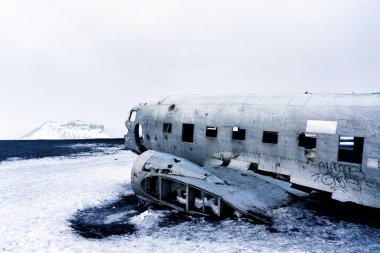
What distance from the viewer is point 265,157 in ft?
43.9

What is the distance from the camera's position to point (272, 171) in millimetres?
13188

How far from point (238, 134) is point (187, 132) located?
3412 millimetres

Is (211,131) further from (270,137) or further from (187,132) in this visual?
(270,137)

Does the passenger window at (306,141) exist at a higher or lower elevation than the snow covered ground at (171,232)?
higher

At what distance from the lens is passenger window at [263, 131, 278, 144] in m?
13.0

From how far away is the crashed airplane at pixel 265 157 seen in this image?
11.0 m

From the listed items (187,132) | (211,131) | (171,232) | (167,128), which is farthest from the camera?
(167,128)

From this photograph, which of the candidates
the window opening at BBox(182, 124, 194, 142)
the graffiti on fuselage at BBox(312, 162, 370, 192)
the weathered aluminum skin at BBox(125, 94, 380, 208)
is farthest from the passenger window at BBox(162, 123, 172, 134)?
the graffiti on fuselage at BBox(312, 162, 370, 192)

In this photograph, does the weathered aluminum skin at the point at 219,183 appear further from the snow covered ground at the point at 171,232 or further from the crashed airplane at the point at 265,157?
the snow covered ground at the point at 171,232

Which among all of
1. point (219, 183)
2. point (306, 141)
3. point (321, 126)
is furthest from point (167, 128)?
point (321, 126)

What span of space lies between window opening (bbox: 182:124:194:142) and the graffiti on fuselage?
→ 22.8ft

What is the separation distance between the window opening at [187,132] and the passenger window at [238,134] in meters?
2.71

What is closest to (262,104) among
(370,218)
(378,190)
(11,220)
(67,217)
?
(378,190)

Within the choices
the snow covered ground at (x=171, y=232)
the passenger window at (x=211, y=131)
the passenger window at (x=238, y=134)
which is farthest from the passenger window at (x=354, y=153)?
the passenger window at (x=211, y=131)
